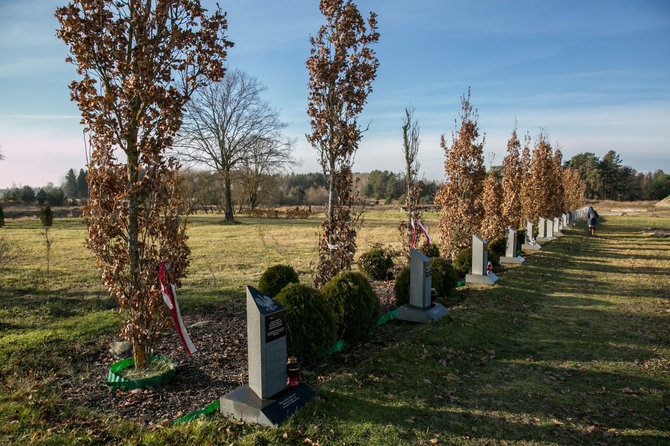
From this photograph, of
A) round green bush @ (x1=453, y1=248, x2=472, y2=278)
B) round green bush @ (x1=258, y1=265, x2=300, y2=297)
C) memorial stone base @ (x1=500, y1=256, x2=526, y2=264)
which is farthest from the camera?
memorial stone base @ (x1=500, y1=256, x2=526, y2=264)

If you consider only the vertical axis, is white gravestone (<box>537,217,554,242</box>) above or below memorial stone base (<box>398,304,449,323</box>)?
above

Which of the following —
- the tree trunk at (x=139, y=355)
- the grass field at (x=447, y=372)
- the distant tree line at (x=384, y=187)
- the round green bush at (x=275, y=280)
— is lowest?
the grass field at (x=447, y=372)

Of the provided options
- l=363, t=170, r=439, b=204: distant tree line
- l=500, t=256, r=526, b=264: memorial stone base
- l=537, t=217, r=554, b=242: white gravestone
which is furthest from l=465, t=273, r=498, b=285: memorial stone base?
l=363, t=170, r=439, b=204: distant tree line

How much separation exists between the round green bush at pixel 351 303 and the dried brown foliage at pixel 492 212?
10.6 meters

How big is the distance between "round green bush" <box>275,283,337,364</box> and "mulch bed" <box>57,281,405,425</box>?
0.29 metres

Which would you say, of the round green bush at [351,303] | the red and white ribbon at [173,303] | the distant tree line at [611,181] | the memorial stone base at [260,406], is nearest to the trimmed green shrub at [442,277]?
the round green bush at [351,303]

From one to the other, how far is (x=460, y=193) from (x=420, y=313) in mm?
6266

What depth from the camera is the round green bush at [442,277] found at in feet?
28.9

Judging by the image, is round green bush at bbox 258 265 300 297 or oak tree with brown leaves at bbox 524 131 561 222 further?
oak tree with brown leaves at bbox 524 131 561 222

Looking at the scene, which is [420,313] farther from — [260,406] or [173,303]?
[173,303]

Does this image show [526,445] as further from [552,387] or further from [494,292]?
[494,292]

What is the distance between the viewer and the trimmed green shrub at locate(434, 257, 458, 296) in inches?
347

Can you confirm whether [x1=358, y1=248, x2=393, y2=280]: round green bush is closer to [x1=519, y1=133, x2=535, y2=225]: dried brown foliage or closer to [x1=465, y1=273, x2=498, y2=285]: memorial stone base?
[x1=465, y1=273, x2=498, y2=285]: memorial stone base

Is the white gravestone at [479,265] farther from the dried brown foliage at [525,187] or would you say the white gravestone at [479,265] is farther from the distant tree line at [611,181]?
the distant tree line at [611,181]
